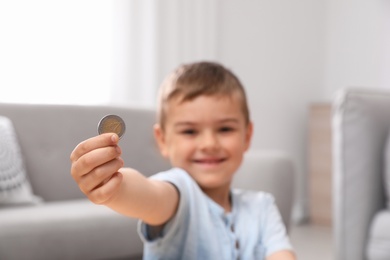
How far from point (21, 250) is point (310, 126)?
309 centimetres

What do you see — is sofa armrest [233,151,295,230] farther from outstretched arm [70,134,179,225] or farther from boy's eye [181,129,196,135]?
outstretched arm [70,134,179,225]

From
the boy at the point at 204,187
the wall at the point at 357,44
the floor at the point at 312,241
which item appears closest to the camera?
Answer: the boy at the point at 204,187

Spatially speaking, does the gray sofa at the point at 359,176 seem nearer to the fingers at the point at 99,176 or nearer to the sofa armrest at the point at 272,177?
the sofa armrest at the point at 272,177

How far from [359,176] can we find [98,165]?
53.6 inches

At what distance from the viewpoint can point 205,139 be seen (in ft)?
3.92

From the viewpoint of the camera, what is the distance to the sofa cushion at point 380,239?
5.95 feet

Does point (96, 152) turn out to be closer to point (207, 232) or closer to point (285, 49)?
point (207, 232)

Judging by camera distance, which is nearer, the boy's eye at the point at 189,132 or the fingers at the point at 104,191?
the fingers at the point at 104,191

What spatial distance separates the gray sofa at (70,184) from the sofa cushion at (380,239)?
14.0 inches

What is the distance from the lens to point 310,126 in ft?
14.3

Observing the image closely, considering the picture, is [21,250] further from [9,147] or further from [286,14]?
[286,14]

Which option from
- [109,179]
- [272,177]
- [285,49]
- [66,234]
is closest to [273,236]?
[109,179]

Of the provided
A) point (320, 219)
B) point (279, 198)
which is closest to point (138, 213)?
point (279, 198)

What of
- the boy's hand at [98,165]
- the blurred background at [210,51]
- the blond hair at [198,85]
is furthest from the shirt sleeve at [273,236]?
the blurred background at [210,51]
